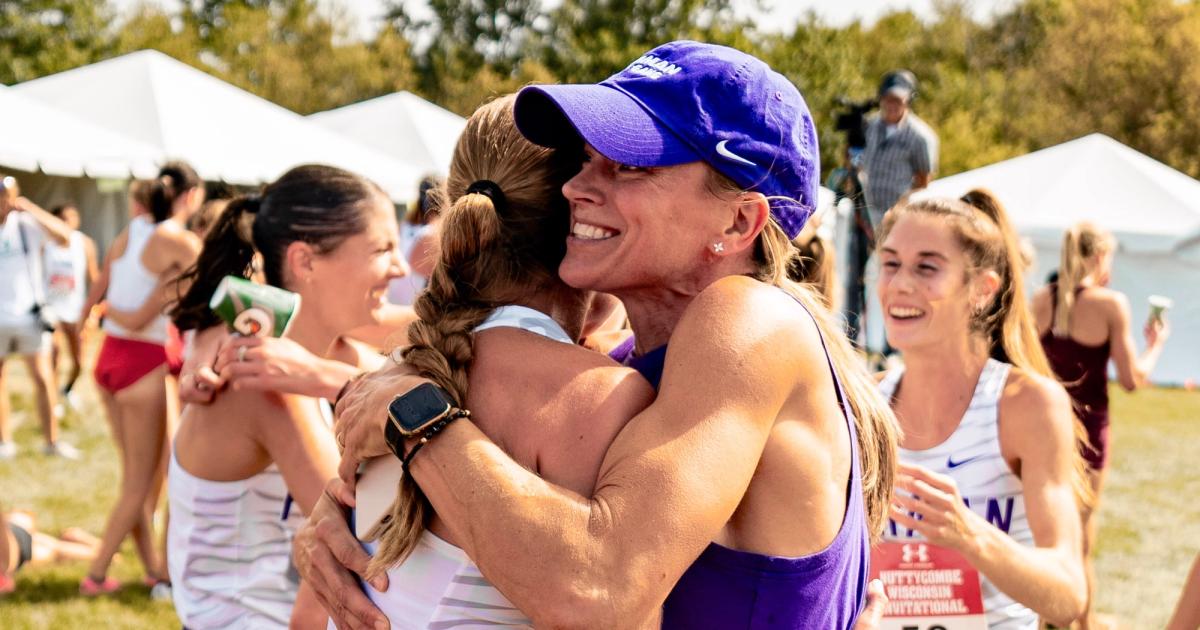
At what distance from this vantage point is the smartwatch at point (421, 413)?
1462 millimetres

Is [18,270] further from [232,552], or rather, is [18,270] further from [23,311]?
[232,552]

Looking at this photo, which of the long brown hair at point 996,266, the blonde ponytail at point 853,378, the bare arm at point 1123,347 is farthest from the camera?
the bare arm at point 1123,347

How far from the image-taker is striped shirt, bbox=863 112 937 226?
884cm

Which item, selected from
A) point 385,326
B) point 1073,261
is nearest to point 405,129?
point 1073,261

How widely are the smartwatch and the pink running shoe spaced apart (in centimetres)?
519

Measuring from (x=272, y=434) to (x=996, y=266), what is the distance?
2003 mm

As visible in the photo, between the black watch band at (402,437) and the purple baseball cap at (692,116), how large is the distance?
396 mm

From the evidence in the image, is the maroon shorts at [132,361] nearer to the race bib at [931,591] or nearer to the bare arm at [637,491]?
the race bib at [931,591]

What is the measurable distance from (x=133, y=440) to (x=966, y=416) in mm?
4639

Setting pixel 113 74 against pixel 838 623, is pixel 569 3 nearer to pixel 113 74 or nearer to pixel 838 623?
pixel 113 74

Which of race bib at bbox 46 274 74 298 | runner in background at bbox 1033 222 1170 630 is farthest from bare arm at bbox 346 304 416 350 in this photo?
race bib at bbox 46 274 74 298

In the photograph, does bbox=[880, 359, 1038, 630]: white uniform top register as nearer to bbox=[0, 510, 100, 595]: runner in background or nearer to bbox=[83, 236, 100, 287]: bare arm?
bbox=[0, 510, 100, 595]: runner in background

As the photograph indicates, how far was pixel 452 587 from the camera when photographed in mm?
1521

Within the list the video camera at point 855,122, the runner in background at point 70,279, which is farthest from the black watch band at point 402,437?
the runner in background at point 70,279
